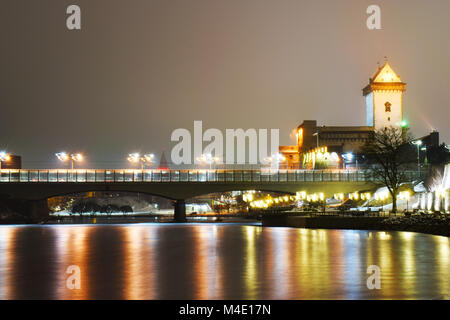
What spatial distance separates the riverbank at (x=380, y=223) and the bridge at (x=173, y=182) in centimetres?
3279

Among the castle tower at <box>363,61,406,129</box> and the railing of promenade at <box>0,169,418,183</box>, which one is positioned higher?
the castle tower at <box>363,61,406,129</box>

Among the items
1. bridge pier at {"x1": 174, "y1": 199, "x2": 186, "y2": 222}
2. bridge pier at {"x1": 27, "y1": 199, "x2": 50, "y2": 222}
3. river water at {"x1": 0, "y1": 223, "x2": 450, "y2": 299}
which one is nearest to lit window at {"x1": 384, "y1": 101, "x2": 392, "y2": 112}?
bridge pier at {"x1": 174, "y1": 199, "x2": 186, "y2": 222}

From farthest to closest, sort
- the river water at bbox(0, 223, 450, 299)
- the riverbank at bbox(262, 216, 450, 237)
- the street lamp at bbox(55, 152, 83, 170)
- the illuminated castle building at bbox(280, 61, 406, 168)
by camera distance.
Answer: the illuminated castle building at bbox(280, 61, 406, 168) < the street lamp at bbox(55, 152, 83, 170) < the riverbank at bbox(262, 216, 450, 237) < the river water at bbox(0, 223, 450, 299)

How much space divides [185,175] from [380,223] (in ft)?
209

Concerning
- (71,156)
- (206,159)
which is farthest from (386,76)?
(71,156)

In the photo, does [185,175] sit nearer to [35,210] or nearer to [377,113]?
[35,210]

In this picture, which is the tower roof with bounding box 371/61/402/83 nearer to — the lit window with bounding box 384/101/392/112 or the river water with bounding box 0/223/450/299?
the lit window with bounding box 384/101/392/112

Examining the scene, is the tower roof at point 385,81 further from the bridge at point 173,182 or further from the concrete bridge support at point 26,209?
the concrete bridge support at point 26,209

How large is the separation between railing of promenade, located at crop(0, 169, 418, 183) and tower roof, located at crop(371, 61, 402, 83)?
78269 mm

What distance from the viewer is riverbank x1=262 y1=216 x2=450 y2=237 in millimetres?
53969

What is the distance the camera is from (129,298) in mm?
19984

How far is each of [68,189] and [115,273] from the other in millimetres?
89920
